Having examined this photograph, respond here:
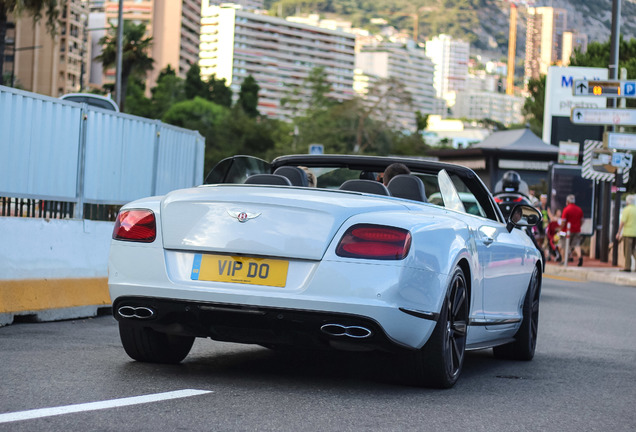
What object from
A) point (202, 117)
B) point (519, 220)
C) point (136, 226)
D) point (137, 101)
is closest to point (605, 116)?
point (519, 220)

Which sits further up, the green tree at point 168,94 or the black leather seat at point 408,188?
the green tree at point 168,94

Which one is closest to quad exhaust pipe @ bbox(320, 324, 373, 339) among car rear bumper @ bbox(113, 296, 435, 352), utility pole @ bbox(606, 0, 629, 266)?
car rear bumper @ bbox(113, 296, 435, 352)

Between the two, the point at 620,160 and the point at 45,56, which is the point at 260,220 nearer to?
the point at 620,160

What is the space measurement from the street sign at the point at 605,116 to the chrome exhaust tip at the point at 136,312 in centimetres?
2277

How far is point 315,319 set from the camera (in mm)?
5805

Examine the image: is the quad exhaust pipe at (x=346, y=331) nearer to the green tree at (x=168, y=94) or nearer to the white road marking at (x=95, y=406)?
the white road marking at (x=95, y=406)

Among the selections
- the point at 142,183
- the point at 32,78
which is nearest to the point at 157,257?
the point at 142,183

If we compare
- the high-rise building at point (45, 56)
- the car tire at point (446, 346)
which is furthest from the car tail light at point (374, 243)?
the high-rise building at point (45, 56)

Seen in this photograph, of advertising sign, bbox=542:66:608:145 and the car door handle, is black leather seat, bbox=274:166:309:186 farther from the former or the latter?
A: advertising sign, bbox=542:66:608:145

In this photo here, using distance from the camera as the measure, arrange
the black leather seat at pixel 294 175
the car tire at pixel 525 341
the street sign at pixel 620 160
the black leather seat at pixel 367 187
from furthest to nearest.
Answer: the street sign at pixel 620 160, the car tire at pixel 525 341, the black leather seat at pixel 294 175, the black leather seat at pixel 367 187

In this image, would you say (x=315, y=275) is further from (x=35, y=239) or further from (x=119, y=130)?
(x=119, y=130)

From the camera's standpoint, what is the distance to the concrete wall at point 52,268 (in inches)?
375

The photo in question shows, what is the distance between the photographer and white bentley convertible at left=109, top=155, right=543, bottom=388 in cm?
582

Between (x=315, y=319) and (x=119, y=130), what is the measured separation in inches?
272
